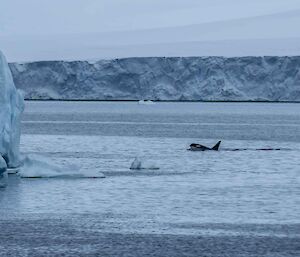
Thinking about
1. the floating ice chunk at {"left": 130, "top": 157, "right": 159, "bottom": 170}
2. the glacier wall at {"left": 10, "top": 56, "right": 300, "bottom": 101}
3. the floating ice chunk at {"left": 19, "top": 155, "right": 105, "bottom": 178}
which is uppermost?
the floating ice chunk at {"left": 19, "top": 155, "right": 105, "bottom": 178}

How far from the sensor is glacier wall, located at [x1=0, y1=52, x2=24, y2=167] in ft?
67.6

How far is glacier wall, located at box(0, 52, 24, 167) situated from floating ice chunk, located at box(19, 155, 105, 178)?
803 mm

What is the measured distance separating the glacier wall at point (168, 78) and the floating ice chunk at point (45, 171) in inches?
3209

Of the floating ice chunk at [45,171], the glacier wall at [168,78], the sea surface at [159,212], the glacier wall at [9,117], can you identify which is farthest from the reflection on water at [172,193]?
the glacier wall at [168,78]

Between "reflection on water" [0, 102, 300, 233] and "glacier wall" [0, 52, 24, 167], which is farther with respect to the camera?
"glacier wall" [0, 52, 24, 167]

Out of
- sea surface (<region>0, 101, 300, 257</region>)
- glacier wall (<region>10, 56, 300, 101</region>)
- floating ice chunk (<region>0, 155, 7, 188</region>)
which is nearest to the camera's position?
sea surface (<region>0, 101, 300, 257</region>)

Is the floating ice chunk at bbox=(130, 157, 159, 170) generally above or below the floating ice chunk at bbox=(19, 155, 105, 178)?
below

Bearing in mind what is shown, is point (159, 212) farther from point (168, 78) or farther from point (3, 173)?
point (168, 78)

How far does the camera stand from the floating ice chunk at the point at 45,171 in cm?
1983

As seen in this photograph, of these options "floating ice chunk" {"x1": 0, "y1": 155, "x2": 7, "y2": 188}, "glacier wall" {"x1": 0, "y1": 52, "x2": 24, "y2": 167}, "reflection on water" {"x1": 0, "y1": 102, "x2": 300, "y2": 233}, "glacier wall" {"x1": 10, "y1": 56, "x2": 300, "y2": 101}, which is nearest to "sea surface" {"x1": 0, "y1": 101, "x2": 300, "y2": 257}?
"reflection on water" {"x1": 0, "y1": 102, "x2": 300, "y2": 233}

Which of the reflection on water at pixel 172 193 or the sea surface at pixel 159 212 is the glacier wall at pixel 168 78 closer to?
the reflection on water at pixel 172 193

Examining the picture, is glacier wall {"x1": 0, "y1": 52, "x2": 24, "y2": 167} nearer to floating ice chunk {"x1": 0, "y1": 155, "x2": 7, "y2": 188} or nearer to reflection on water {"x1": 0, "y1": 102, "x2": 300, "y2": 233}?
reflection on water {"x1": 0, "y1": 102, "x2": 300, "y2": 233}

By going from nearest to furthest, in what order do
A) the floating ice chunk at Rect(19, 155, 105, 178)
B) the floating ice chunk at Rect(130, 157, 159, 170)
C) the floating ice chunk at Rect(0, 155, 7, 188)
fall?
the floating ice chunk at Rect(0, 155, 7, 188)
the floating ice chunk at Rect(19, 155, 105, 178)
the floating ice chunk at Rect(130, 157, 159, 170)

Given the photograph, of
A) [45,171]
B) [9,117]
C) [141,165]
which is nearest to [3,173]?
[45,171]
